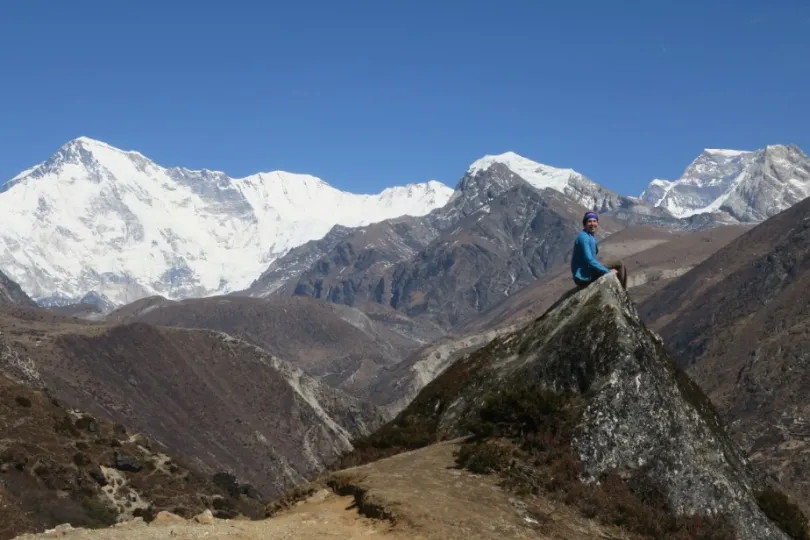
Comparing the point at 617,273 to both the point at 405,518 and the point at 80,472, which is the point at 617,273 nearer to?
the point at 405,518

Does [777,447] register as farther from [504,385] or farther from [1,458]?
[504,385]

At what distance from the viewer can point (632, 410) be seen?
19.5 m

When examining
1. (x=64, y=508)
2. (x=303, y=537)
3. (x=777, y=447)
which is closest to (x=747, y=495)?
(x=303, y=537)

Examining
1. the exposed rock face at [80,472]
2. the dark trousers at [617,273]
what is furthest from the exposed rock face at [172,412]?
the dark trousers at [617,273]

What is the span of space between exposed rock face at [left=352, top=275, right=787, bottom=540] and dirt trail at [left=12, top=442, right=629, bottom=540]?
6.06ft

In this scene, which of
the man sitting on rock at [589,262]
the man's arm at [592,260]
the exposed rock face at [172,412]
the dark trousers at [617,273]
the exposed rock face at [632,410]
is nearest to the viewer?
the exposed rock face at [632,410]

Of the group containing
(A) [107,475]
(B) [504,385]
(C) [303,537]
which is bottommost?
(C) [303,537]

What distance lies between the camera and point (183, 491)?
88.2 m

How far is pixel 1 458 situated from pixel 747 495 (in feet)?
187

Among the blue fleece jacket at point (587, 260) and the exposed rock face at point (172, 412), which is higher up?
the exposed rock face at point (172, 412)

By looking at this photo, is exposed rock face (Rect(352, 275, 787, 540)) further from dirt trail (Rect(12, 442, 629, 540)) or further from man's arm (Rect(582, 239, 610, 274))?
dirt trail (Rect(12, 442, 629, 540))

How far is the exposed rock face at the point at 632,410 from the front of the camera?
1906cm

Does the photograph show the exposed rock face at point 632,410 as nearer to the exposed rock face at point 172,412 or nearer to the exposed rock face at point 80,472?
the exposed rock face at point 80,472

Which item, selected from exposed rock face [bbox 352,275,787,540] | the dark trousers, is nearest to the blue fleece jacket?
the dark trousers
